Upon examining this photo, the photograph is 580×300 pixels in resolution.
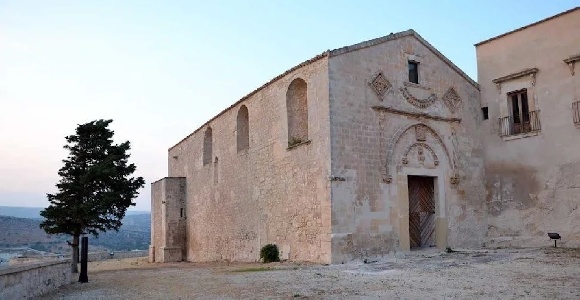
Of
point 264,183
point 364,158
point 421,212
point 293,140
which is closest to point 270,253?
point 264,183

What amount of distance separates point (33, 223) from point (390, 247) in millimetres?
68861

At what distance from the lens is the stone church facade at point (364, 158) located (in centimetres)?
1297

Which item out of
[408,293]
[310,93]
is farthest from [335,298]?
[310,93]

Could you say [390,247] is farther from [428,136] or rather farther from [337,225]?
[428,136]

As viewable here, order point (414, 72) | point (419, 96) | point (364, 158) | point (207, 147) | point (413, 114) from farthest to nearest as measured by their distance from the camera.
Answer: point (207, 147) → point (414, 72) → point (419, 96) → point (413, 114) → point (364, 158)

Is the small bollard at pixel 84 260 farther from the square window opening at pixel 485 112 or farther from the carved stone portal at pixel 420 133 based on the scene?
the square window opening at pixel 485 112

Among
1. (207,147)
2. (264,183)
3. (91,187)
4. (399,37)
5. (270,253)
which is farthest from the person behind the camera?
(207,147)

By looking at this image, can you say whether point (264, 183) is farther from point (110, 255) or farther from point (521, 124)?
point (110, 255)

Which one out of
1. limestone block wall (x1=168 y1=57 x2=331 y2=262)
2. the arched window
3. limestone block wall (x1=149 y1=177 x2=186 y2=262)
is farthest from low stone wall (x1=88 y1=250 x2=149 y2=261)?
the arched window

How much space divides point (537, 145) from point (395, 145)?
4.24 metres

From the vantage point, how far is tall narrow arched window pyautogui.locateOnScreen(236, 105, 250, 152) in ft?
60.7

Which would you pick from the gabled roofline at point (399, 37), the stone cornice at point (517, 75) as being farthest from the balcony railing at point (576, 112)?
the gabled roofline at point (399, 37)

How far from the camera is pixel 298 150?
1419 cm

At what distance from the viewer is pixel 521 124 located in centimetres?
1524
